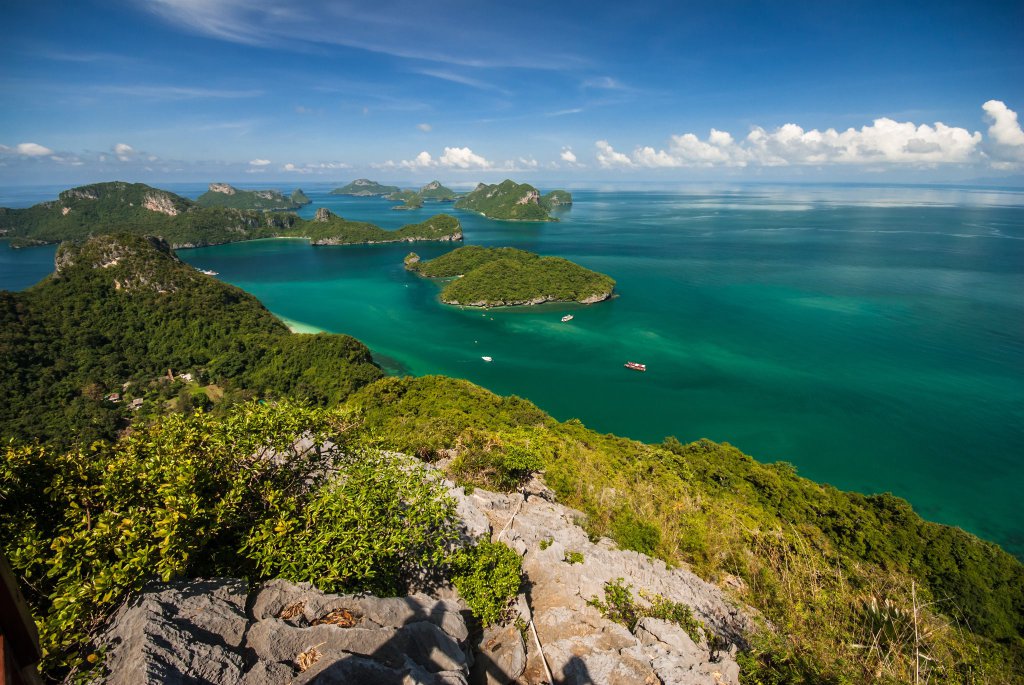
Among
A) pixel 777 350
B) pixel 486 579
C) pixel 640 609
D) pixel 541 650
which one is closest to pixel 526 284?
pixel 777 350

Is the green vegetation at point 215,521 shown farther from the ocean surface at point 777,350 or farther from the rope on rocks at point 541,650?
the ocean surface at point 777,350

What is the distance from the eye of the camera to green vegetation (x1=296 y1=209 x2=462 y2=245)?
157 meters

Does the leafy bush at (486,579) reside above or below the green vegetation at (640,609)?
above

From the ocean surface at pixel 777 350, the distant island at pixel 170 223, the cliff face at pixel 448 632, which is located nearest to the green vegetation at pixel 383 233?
the distant island at pixel 170 223

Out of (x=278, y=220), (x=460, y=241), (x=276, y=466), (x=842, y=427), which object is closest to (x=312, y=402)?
(x=276, y=466)

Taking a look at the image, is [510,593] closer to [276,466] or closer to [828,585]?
[276,466]

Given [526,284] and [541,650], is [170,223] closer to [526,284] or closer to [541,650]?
[526,284]

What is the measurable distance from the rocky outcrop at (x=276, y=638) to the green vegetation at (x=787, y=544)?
18.3ft

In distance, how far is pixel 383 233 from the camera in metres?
162

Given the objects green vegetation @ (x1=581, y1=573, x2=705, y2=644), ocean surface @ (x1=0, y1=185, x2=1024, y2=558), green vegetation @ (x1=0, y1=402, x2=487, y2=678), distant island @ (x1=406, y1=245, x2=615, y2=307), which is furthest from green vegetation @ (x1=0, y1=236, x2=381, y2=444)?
green vegetation @ (x1=581, y1=573, x2=705, y2=644)

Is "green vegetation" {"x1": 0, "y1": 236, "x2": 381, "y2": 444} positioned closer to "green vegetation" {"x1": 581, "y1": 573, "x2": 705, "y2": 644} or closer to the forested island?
the forested island

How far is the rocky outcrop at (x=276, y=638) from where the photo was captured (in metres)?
5.86

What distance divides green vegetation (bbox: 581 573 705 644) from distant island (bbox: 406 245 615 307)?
69.7 meters

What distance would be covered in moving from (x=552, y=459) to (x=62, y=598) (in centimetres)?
1686
